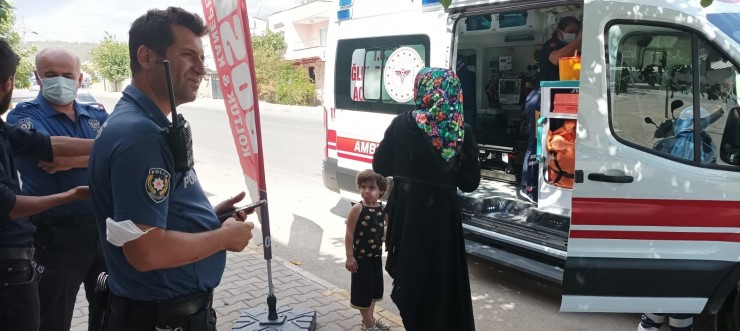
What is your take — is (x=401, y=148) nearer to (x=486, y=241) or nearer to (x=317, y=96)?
(x=486, y=241)

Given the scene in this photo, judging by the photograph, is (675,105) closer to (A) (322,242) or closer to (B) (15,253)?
(B) (15,253)

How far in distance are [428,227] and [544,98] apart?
2.06 meters

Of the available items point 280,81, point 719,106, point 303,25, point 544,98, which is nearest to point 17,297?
point 719,106

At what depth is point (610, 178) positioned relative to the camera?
303 centimetres

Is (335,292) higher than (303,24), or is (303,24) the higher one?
(303,24)

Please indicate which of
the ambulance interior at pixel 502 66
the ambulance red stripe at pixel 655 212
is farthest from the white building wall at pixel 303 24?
the ambulance red stripe at pixel 655 212

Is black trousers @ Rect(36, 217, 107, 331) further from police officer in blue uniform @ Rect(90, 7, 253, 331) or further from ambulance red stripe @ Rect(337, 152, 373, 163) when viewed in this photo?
ambulance red stripe @ Rect(337, 152, 373, 163)

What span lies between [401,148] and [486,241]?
1741 millimetres

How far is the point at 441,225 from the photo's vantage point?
2.89 m

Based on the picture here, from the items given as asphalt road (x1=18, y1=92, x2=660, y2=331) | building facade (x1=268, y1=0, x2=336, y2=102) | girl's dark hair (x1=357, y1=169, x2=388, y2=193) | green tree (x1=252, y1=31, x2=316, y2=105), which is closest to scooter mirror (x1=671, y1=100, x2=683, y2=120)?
asphalt road (x1=18, y1=92, x2=660, y2=331)

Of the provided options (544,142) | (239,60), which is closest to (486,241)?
(544,142)

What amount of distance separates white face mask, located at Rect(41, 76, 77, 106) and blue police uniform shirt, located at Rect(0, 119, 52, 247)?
360 millimetres

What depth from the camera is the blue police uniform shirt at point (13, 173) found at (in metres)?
2.09

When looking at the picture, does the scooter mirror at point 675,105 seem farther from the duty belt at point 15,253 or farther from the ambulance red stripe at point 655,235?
the duty belt at point 15,253
